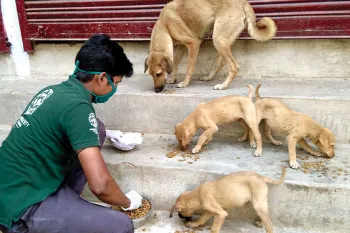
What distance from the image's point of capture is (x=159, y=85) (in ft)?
14.0

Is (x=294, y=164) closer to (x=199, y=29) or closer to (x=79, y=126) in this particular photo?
(x=79, y=126)

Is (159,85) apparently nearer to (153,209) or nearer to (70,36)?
(153,209)

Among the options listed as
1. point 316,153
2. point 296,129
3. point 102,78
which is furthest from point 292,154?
point 102,78

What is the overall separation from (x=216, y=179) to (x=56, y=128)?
1.64 metres

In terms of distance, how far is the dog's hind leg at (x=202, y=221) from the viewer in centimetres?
292

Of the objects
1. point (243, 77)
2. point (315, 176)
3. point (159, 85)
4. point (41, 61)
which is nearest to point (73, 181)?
point (159, 85)

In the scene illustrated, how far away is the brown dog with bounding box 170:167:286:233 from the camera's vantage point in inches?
106

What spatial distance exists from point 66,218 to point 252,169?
180 cm

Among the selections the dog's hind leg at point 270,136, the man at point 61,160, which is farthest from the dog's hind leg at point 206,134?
the man at point 61,160

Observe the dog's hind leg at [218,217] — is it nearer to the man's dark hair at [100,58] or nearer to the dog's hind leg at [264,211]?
the dog's hind leg at [264,211]

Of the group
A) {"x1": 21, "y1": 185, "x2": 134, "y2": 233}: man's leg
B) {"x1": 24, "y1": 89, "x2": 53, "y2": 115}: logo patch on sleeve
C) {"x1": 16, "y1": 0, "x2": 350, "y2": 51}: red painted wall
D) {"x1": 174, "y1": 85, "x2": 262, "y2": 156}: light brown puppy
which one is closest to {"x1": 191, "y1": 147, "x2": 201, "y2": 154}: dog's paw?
{"x1": 174, "y1": 85, "x2": 262, "y2": 156}: light brown puppy

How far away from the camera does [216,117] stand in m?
3.51

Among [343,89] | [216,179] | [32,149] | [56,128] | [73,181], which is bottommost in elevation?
[216,179]

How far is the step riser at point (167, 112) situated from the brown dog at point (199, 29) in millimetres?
336
